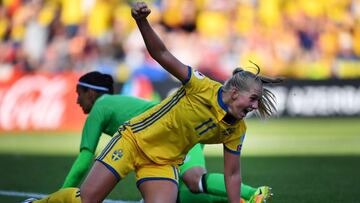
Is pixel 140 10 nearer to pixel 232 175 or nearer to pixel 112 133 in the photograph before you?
pixel 232 175

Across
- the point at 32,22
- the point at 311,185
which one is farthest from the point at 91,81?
the point at 32,22

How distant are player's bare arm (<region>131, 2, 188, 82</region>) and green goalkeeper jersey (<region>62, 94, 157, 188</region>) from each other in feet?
4.65

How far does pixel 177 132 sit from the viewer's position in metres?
5.57

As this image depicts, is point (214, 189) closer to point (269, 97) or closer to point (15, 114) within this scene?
point (269, 97)

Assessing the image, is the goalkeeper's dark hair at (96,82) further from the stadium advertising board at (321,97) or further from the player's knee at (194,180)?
the stadium advertising board at (321,97)

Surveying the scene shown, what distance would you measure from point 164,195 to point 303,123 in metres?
13.4

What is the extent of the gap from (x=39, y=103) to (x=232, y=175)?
12.2m

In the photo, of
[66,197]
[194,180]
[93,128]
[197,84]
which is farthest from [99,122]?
[197,84]

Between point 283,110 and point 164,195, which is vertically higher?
point 164,195

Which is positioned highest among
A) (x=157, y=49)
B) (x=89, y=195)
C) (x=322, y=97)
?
(x=157, y=49)

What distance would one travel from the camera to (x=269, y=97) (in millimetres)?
5566

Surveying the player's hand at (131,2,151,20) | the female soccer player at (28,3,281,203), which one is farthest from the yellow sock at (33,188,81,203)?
the player's hand at (131,2,151,20)

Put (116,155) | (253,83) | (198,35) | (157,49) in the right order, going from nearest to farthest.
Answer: (157,49)
(253,83)
(116,155)
(198,35)

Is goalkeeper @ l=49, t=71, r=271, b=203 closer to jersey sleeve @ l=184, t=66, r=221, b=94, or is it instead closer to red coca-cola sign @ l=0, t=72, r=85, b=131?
jersey sleeve @ l=184, t=66, r=221, b=94
